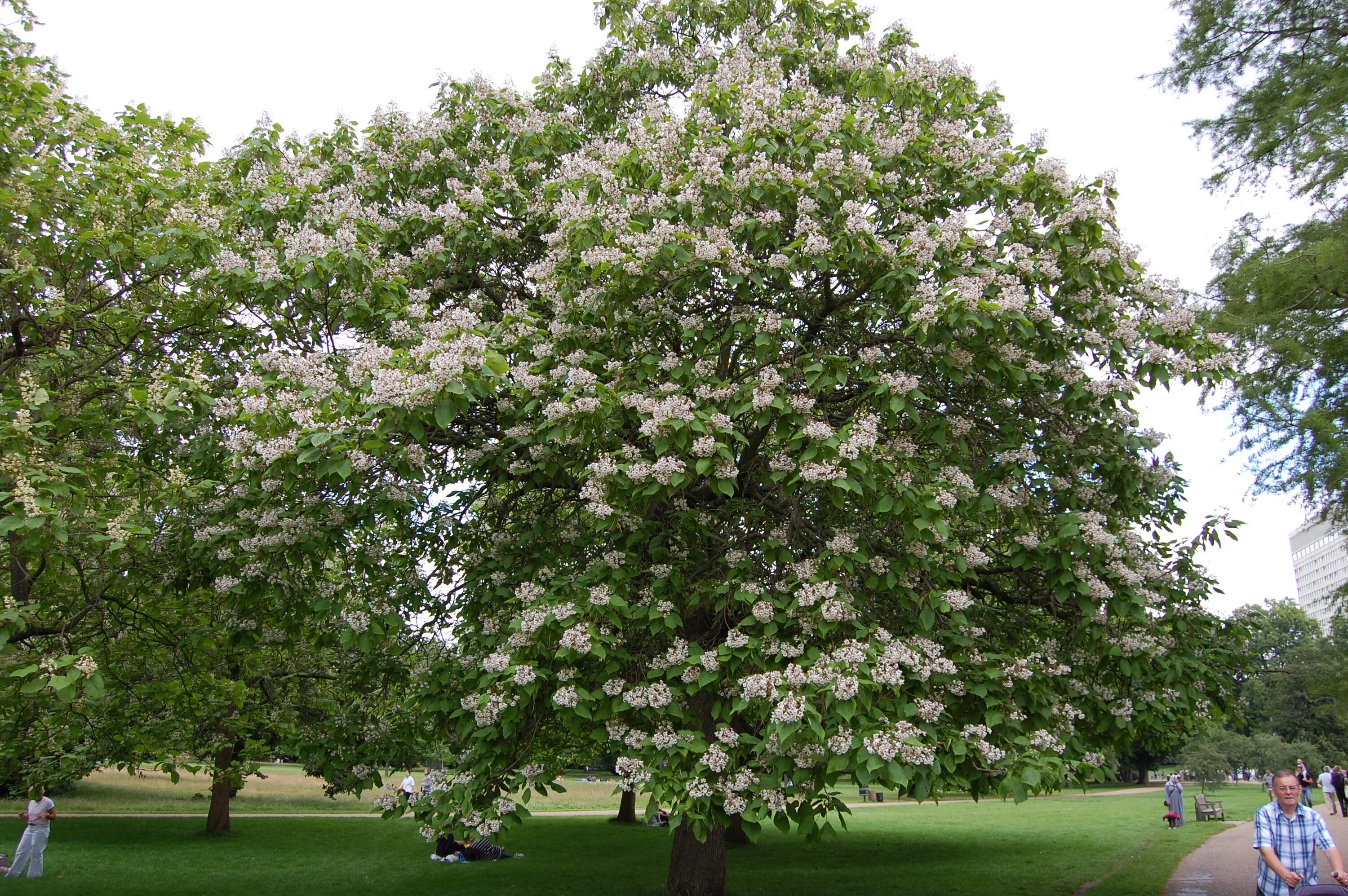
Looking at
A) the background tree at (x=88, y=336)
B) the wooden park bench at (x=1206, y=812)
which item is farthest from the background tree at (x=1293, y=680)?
the background tree at (x=88, y=336)

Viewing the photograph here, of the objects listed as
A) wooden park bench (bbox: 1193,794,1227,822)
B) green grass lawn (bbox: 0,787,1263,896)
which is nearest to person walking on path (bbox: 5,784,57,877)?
green grass lawn (bbox: 0,787,1263,896)

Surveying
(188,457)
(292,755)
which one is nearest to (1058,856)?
(292,755)

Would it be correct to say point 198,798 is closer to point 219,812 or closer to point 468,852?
point 219,812

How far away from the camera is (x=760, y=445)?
8.31 m

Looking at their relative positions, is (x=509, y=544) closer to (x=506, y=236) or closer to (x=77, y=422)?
(x=506, y=236)

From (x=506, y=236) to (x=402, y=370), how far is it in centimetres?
315

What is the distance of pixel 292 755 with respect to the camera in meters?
10.4

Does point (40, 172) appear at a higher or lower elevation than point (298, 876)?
higher

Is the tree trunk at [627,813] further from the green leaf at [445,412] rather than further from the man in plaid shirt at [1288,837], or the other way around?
the green leaf at [445,412]

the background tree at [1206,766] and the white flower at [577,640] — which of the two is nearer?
the white flower at [577,640]

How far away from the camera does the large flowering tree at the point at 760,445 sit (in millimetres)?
6398

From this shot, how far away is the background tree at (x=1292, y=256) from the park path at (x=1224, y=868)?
4706 mm

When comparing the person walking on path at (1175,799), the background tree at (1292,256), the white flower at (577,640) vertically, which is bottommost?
the person walking on path at (1175,799)

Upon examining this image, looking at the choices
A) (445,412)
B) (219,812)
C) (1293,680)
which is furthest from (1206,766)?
(445,412)
